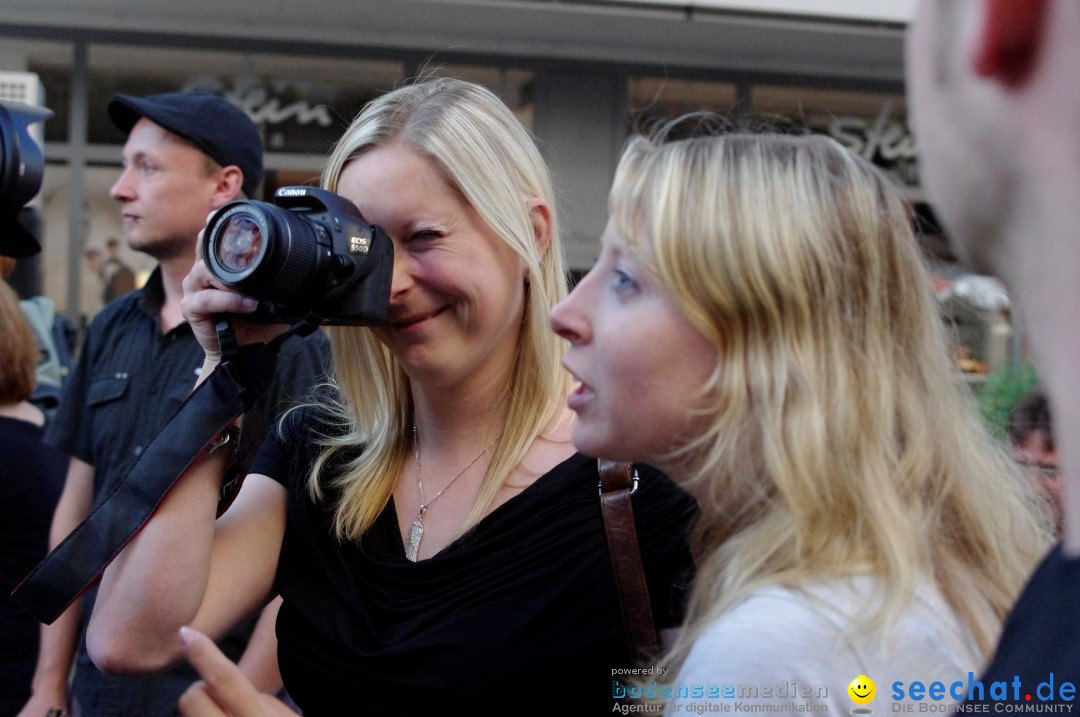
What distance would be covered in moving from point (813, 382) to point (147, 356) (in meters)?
2.05

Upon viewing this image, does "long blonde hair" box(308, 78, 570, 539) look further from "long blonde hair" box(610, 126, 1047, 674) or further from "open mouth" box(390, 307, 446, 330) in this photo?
"long blonde hair" box(610, 126, 1047, 674)

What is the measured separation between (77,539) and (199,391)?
289mm

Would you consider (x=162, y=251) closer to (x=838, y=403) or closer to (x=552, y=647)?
(x=552, y=647)

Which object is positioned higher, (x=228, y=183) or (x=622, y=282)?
(x=622, y=282)

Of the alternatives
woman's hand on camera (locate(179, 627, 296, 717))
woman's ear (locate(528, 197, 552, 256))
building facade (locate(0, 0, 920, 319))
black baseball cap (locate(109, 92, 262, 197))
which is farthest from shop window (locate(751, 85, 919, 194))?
woman's hand on camera (locate(179, 627, 296, 717))

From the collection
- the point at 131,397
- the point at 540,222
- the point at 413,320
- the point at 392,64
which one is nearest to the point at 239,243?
the point at 413,320

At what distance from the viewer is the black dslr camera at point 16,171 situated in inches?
66.9

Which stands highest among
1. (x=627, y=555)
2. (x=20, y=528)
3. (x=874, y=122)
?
(x=627, y=555)

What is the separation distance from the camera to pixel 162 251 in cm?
306

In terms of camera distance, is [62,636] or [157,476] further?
[62,636]

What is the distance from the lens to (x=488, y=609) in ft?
5.36

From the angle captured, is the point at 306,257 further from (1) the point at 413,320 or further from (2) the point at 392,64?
(2) the point at 392,64

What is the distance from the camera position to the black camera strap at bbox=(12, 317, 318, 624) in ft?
5.80

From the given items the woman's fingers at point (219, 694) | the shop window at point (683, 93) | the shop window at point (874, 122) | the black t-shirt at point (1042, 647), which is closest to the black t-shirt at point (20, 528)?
the woman's fingers at point (219, 694)
